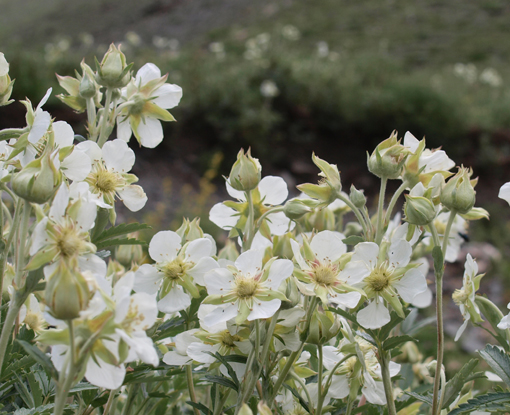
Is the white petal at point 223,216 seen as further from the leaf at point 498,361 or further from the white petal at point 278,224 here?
the leaf at point 498,361

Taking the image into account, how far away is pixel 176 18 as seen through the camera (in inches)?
530

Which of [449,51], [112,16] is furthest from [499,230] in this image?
A: [112,16]

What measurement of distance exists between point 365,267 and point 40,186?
1.48ft

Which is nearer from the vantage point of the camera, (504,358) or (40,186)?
(40,186)

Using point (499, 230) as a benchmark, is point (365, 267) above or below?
above

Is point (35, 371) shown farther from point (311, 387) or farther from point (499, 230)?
point (499, 230)

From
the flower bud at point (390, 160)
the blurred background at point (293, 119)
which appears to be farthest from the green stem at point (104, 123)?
the blurred background at point (293, 119)

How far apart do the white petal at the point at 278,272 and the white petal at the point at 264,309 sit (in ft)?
0.09

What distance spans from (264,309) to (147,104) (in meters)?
0.45

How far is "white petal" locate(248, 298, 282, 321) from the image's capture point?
2.19 feet

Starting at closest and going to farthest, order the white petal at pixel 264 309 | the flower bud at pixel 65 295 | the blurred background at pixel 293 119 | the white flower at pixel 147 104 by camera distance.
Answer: the flower bud at pixel 65 295, the white petal at pixel 264 309, the white flower at pixel 147 104, the blurred background at pixel 293 119

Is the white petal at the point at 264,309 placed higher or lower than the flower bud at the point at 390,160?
lower

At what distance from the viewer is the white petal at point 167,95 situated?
914mm

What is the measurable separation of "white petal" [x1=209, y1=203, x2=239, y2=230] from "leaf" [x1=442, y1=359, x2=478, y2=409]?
0.45 m
